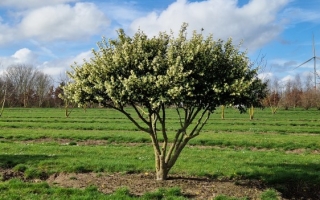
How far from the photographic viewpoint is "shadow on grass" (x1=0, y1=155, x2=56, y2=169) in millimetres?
13806

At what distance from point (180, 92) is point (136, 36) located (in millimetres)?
2602

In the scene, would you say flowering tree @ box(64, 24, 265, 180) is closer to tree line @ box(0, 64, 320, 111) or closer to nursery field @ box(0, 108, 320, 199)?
nursery field @ box(0, 108, 320, 199)

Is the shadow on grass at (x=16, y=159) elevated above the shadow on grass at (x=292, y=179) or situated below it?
above

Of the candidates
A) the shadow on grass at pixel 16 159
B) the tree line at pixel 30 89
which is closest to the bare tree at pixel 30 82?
the tree line at pixel 30 89

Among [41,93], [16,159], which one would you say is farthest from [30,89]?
[16,159]

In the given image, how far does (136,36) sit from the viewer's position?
1049 centimetres

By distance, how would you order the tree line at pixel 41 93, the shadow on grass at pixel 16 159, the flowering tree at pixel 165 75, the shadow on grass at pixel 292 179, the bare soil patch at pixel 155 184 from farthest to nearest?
the tree line at pixel 41 93
the shadow on grass at pixel 16 159
the shadow on grass at pixel 292 179
the bare soil patch at pixel 155 184
the flowering tree at pixel 165 75

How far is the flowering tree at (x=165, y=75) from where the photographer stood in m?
9.48

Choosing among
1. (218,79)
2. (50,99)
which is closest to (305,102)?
(50,99)

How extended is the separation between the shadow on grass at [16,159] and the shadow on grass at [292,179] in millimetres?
8868

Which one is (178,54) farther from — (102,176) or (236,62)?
(102,176)

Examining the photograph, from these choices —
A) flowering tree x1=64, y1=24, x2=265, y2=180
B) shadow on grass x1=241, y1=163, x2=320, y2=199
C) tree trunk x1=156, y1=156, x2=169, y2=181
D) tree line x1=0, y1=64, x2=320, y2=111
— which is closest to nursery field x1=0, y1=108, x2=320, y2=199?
shadow on grass x1=241, y1=163, x2=320, y2=199

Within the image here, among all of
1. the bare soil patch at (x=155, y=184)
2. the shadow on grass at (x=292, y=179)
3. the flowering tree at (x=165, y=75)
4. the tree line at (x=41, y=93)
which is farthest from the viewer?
the tree line at (x=41, y=93)

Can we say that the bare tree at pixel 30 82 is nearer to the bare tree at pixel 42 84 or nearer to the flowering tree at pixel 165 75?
the bare tree at pixel 42 84
